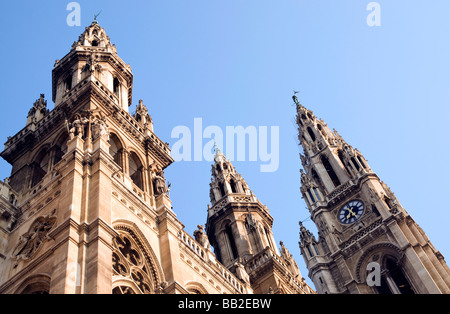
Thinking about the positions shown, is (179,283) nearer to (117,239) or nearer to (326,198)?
(117,239)

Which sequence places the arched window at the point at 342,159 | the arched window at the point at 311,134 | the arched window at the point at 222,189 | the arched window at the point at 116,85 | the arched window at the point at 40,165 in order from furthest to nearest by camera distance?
the arched window at the point at 311,134 → the arched window at the point at 342,159 → the arched window at the point at 222,189 → the arched window at the point at 116,85 → the arched window at the point at 40,165

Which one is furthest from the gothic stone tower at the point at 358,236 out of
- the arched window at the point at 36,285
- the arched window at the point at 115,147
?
the arched window at the point at 36,285

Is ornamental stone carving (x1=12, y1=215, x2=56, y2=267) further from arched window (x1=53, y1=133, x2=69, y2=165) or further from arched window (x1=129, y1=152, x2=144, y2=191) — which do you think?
arched window (x1=129, y1=152, x2=144, y2=191)

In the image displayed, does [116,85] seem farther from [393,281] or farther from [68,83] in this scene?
[393,281]

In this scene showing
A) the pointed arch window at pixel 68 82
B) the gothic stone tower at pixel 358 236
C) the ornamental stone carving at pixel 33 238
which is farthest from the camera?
the gothic stone tower at pixel 358 236

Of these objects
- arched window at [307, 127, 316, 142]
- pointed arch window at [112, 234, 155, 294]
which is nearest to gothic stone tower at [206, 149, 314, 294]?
pointed arch window at [112, 234, 155, 294]

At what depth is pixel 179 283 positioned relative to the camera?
68.2 feet

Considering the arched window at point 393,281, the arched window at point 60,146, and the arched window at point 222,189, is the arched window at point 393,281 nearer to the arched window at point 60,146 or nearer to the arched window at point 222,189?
the arched window at point 222,189

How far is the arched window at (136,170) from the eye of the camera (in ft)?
88.5

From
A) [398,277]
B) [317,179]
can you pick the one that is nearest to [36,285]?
[398,277]

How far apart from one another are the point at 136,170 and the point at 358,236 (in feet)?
91.1

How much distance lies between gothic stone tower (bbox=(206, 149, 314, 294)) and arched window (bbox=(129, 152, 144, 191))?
6811 millimetres
